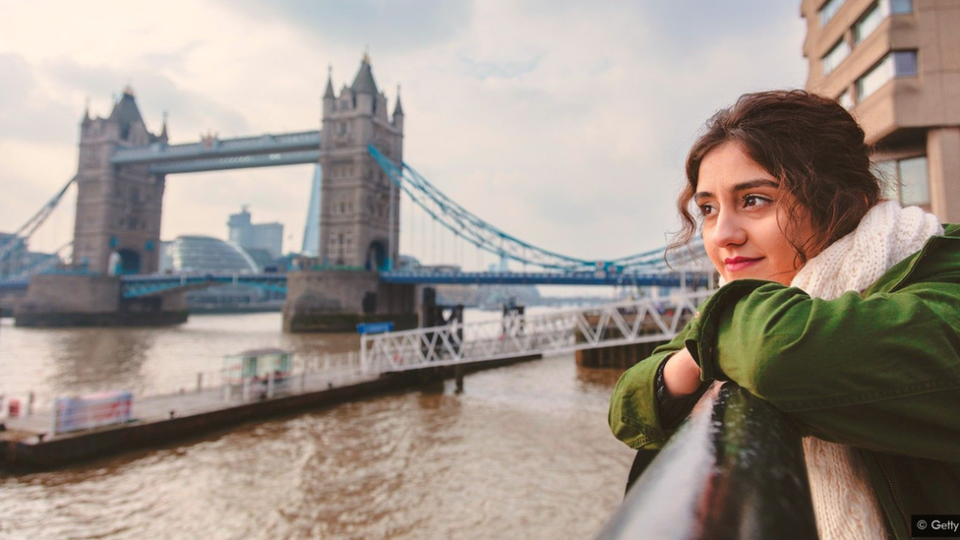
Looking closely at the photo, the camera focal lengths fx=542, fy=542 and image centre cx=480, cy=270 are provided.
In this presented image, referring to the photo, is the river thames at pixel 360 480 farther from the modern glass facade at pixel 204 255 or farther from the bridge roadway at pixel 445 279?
the modern glass facade at pixel 204 255

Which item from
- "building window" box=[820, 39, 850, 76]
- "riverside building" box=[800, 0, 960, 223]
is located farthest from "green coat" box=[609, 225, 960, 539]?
"building window" box=[820, 39, 850, 76]

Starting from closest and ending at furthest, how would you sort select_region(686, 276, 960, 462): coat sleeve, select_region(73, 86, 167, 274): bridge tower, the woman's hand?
select_region(686, 276, 960, 462): coat sleeve, the woman's hand, select_region(73, 86, 167, 274): bridge tower

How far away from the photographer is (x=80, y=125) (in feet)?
199

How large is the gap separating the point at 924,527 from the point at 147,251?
6919 cm

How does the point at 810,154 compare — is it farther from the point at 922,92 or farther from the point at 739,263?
the point at 922,92

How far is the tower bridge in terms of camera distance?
43.0m

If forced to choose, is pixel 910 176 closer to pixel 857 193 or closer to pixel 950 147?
pixel 950 147

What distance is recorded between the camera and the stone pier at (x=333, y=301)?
40969 mm

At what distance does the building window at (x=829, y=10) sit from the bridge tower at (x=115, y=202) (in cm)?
6163

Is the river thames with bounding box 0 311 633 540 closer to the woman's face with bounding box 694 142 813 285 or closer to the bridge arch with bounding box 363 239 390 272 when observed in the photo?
the woman's face with bounding box 694 142 813 285

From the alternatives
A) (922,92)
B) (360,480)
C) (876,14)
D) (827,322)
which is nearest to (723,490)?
(827,322)

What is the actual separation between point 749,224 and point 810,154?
0.21 metres

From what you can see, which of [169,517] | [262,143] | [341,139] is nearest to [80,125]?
[262,143]

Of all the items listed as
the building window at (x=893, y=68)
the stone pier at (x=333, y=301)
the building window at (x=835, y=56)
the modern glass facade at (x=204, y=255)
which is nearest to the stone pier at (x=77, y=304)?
the stone pier at (x=333, y=301)
